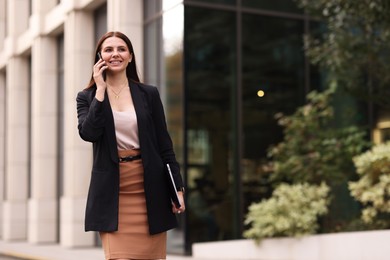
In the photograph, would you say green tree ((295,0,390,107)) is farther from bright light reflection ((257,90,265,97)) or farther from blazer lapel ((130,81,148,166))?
blazer lapel ((130,81,148,166))

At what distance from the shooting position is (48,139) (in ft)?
67.7

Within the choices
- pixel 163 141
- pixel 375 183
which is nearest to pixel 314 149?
pixel 375 183

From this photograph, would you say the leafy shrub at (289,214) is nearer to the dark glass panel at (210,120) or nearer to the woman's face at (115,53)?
the dark glass panel at (210,120)

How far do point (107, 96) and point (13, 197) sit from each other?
20011mm

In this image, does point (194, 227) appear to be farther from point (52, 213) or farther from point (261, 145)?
point (52, 213)

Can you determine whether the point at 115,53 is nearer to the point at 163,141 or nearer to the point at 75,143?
the point at 163,141

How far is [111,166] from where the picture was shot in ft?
13.5

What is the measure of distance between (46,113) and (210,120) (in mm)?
7279

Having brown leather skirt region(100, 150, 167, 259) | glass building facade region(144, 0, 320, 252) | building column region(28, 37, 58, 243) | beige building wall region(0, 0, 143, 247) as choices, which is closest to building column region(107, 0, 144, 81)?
beige building wall region(0, 0, 143, 247)

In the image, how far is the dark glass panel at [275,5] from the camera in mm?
15415

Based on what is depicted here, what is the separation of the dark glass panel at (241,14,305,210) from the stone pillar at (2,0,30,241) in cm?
1025

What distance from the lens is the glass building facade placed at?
47.6ft

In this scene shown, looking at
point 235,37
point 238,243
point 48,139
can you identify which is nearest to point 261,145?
point 235,37

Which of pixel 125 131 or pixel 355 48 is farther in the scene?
pixel 355 48
